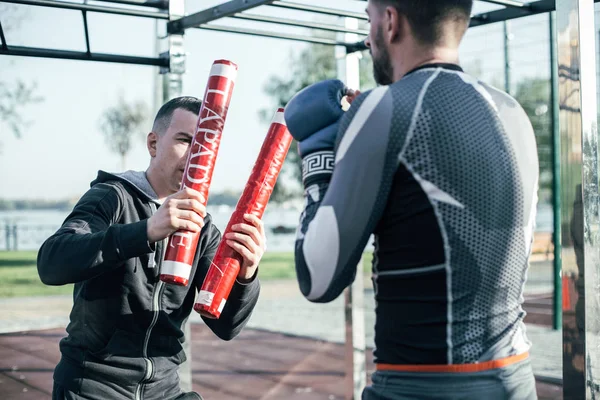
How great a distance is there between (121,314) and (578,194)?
1638 mm

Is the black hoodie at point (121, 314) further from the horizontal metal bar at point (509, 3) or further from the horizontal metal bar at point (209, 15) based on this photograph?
the horizontal metal bar at point (509, 3)

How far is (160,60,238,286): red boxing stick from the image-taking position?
2078 millimetres

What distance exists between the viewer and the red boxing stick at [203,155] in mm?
2078

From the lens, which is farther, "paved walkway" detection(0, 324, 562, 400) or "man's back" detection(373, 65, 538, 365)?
"paved walkway" detection(0, 324, 562, 400)

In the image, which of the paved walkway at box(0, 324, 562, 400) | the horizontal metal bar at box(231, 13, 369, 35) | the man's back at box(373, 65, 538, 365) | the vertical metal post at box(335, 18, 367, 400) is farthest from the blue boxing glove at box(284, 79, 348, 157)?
the paved walkway at box(0, 324, 562, 400)

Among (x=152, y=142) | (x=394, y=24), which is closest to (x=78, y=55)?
(x=152, y=142)

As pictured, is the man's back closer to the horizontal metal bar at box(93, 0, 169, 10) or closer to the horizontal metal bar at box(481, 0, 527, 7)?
the horizontal metal bar at box(481, 0, 527, 7)

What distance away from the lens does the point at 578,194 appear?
97.1 inches

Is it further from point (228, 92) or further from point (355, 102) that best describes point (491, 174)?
point (228, 92)

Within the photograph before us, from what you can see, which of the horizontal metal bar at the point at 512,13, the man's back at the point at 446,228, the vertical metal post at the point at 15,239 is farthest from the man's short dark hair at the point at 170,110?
the vertical metal post at the point at 15,239

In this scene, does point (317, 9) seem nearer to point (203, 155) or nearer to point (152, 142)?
point (152, 142)

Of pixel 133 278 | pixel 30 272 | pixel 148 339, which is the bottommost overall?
pixel 30 272

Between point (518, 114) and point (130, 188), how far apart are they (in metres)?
1.50

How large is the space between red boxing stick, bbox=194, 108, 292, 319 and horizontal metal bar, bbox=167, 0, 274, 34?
1.20m
